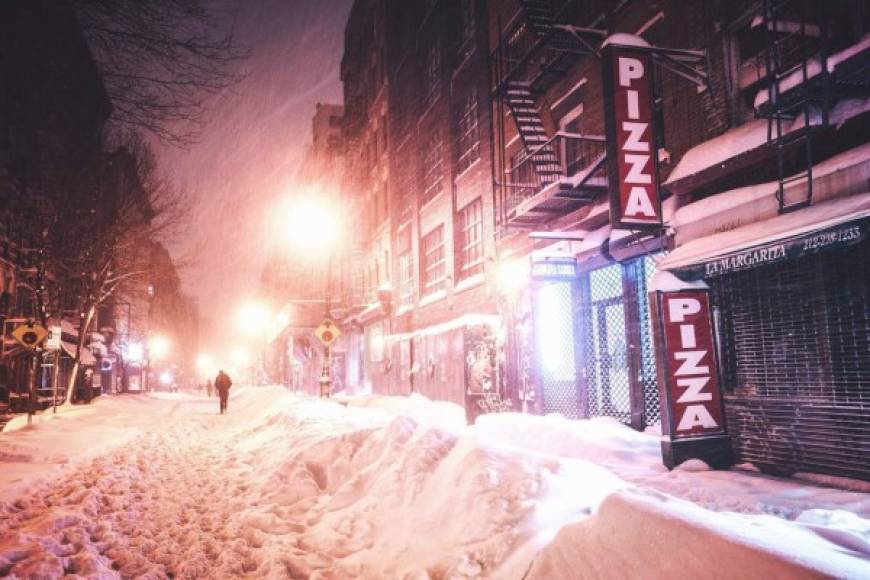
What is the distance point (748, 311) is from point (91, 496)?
954cm

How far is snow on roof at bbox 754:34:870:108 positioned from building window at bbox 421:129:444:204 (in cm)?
1575

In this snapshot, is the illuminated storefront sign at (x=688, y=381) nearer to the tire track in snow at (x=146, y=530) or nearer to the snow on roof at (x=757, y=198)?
the snow on roof at (x=757, y=198)

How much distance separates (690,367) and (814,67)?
4312mm

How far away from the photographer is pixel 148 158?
29812 mm

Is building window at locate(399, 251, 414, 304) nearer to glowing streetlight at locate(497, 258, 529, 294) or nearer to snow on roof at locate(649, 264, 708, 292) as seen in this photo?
glowing streetlight at locate(497, 258, 529, 294)

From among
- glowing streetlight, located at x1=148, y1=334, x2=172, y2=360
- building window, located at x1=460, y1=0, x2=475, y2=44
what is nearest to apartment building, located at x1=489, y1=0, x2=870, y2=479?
building window, located at x1=460, y1=0, x2=475, y2=44

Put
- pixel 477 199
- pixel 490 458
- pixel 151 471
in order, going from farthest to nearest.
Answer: pixel 477 199, pixel 151 471, pixel 490 458

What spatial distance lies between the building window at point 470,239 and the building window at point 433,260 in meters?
1.37

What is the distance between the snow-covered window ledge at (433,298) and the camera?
889 inches

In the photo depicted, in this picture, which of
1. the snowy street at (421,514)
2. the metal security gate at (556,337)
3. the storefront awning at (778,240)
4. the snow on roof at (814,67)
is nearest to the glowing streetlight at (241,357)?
the metal security gate at (556,337)

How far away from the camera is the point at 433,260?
81.1 ft

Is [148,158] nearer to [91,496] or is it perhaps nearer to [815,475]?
[91,496]

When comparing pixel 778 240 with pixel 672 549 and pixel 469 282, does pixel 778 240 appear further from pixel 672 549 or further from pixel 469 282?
pixel 469 282

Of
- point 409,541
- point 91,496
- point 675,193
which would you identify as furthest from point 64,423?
point 675,193
